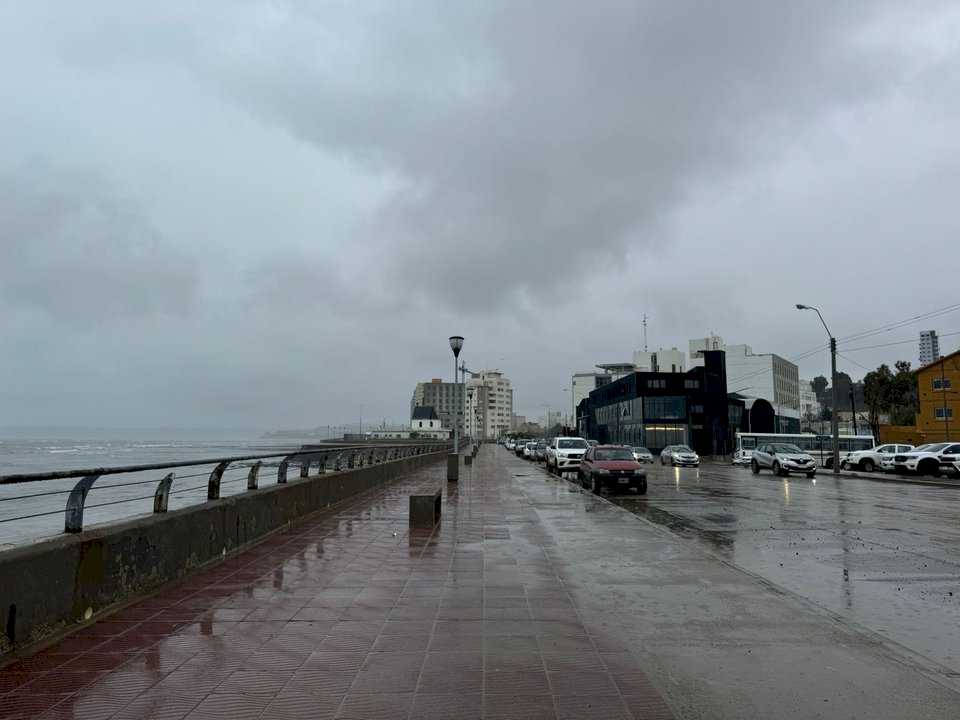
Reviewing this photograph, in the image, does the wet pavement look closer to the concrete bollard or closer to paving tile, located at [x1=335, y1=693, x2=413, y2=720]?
paving tile, located at [x1=335, y1=693, x2=413, y2=720]

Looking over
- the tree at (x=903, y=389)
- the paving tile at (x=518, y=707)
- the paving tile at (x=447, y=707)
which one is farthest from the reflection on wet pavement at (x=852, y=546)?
the tree at (x=903, y=389)

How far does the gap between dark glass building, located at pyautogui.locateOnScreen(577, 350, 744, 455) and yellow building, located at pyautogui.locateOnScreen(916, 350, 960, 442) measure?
2158 centimetres

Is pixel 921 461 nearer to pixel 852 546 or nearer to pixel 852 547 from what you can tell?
pixel 852 546

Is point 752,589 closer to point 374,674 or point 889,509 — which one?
A: point 374,674

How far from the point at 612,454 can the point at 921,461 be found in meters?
19.9

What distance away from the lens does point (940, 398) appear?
212 ft

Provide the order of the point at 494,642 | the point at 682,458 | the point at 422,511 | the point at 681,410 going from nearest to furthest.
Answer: the point at 494,642, the point at 422,511, the point at 682,458, the point at 681,410

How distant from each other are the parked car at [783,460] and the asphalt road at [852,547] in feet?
35.5

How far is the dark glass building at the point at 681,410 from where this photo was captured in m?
78.6

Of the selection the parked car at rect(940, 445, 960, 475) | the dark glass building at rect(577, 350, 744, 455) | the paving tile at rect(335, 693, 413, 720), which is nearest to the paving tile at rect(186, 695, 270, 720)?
the paving tile at rect(335, 693, 413, 720)

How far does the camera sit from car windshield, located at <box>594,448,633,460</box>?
22219mm

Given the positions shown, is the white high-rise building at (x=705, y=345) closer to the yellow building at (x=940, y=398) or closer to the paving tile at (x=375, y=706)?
the yellow building at (x=940, y=398)

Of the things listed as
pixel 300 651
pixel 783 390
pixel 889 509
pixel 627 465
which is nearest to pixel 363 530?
pixel 300 651

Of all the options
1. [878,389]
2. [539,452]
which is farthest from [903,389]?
[539,452]
